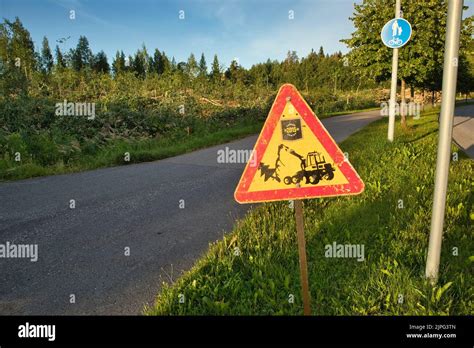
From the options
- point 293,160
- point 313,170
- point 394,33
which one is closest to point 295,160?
point 293,160

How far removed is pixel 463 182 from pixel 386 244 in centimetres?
321

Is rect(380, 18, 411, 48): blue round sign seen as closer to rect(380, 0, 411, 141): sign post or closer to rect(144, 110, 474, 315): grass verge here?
rect(380, 0, 411, 141): sign post

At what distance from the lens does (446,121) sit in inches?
97.5

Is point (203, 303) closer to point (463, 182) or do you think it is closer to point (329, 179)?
point (329, 179)

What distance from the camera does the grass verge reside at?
266 centimetres

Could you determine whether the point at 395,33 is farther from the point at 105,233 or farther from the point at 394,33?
the point at 105,233

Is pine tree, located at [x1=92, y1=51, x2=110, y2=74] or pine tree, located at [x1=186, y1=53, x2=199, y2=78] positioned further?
pine tree, located at [x1=92, y1=51, x2=110, y2=74]

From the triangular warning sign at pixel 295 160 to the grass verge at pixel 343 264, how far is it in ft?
3.72

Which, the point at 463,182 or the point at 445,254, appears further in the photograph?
the point at 463,182

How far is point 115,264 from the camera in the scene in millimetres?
3596

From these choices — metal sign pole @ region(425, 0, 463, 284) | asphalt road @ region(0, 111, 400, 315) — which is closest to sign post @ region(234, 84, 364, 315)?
metal sign pole @ region(425, 0, 463, 284)

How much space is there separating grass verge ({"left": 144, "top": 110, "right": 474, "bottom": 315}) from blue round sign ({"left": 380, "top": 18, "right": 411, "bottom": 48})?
A: 6.56m

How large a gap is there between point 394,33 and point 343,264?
9759mm
